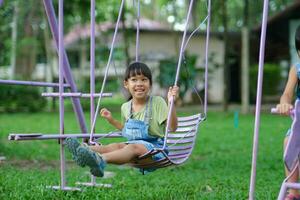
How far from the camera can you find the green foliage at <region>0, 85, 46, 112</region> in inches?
743

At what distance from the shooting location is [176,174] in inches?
259

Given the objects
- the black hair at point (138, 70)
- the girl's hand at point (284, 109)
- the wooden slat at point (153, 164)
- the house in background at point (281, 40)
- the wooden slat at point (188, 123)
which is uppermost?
the house in background at point (281, 40)

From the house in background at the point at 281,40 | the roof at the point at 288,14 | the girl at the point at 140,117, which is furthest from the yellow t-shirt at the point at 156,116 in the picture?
the roof at the point at 288,14

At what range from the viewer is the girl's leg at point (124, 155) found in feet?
13.0

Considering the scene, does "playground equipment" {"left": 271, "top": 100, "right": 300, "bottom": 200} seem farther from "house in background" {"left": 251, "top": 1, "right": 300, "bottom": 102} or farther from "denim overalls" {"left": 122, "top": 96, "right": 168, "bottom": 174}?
"house in background" {"left": 251, "top": 1, "right": 300, "bottom": 102}

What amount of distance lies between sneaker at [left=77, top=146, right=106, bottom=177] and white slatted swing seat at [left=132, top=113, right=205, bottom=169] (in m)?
0.31

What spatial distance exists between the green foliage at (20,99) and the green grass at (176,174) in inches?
355

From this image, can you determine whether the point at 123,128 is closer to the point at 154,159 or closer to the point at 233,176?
the point at 154,159

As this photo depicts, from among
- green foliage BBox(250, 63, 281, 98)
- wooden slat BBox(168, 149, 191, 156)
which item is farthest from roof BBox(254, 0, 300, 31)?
wooden slat BBox(168, 149, 191, 156)

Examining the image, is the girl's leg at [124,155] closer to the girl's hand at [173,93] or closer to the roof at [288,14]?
the girl's hand at [173,93]

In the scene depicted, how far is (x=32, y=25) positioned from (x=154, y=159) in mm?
20130

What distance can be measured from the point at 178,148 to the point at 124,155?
18.9 inches

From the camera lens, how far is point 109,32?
23.0m

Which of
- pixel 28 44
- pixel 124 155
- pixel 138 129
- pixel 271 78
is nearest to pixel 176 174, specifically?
pixel 138 129
